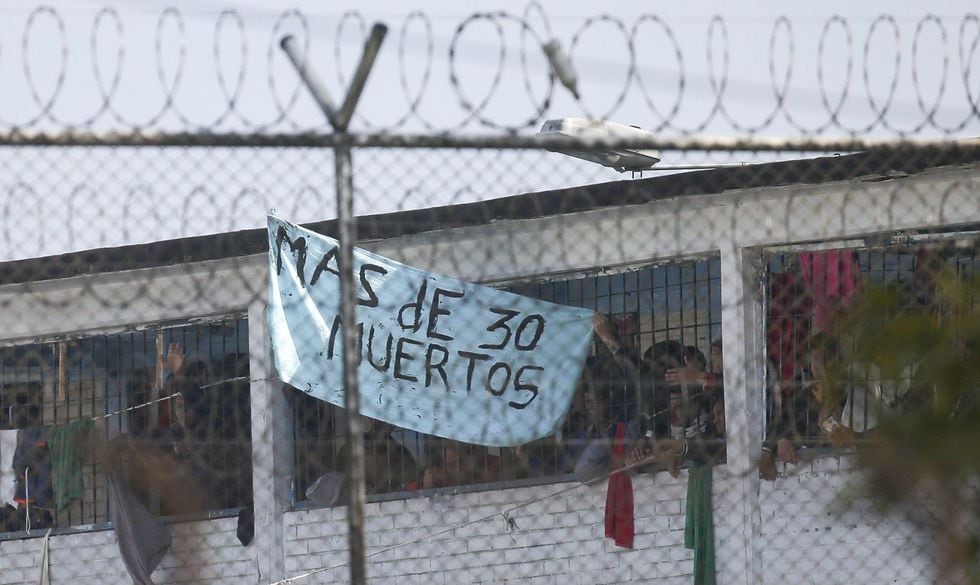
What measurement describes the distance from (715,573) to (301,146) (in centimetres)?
623

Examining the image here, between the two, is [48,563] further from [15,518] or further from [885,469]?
[885,469]

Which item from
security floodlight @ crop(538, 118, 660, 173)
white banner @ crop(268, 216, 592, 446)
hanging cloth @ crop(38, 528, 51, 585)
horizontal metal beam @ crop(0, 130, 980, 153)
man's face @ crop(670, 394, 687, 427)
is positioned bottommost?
hanging cloth @ crop(38, 528, 51, 585)

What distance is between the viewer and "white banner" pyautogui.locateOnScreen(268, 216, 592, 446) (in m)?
9.34

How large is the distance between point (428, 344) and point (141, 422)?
454 centimetres

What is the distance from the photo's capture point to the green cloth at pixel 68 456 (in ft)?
42.3

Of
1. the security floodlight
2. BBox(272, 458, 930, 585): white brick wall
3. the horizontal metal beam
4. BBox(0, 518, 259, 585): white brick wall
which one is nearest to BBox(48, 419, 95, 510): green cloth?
BBox(0, 518, 259, 585): white brick wall

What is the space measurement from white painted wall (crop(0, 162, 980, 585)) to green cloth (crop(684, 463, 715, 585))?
78 mm

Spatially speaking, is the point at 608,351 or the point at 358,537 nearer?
the point at 358,537

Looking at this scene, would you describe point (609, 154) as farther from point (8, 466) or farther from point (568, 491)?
point (8, 466)

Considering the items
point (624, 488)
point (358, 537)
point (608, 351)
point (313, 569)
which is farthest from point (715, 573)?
point (358, 537)

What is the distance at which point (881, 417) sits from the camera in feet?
13.3

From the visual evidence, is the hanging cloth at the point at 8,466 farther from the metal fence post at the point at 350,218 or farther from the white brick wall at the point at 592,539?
the metal fence post at the point at 350,218

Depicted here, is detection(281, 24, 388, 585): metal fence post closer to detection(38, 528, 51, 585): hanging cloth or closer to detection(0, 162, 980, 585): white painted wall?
detection(0, 162, 980, 585): white painted wall

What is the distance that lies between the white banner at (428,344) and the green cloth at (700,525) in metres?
1.25
